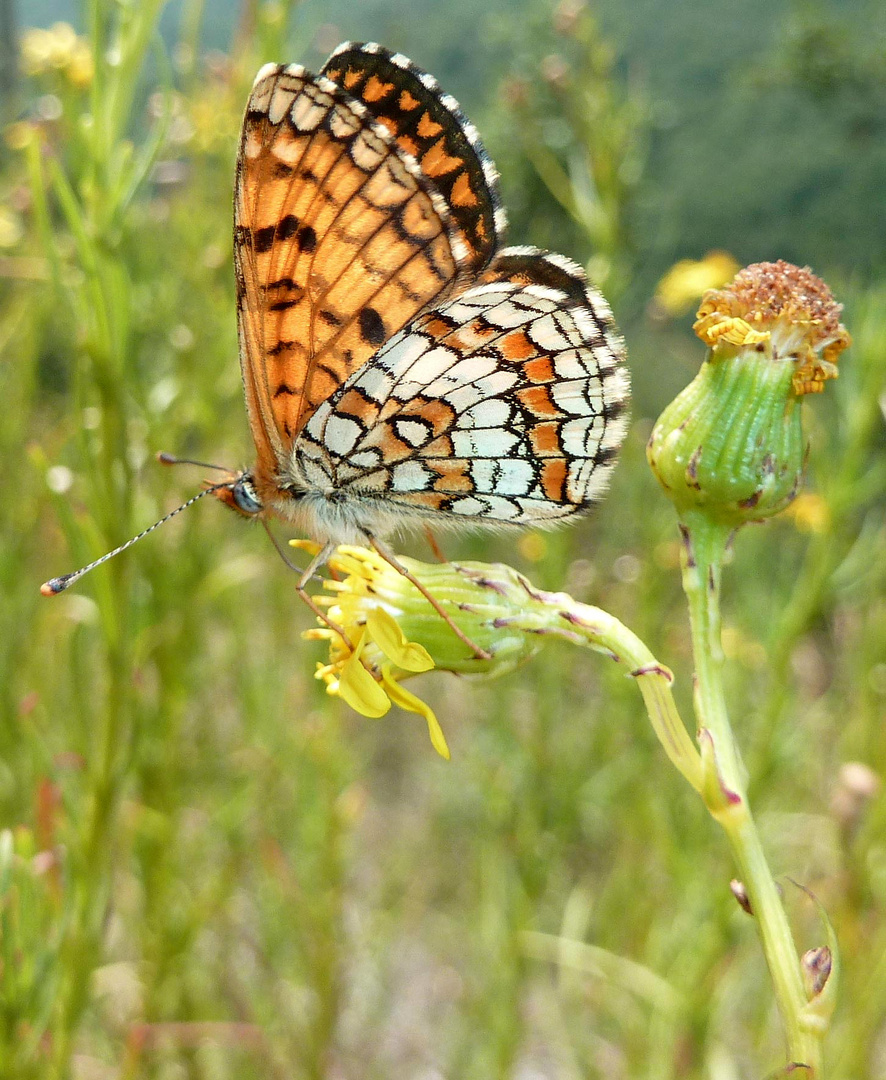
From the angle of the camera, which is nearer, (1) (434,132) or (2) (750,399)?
(2) (750,399)

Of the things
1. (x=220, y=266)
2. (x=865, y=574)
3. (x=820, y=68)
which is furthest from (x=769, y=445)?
(x=820, y=68)

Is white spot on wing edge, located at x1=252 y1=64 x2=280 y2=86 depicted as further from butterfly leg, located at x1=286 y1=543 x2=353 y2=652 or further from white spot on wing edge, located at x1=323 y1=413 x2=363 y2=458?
butterfly leg, located at x1=286 y1=543 x2=353 y2=652

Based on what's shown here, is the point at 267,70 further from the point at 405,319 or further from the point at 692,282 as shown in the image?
the point at 692,282

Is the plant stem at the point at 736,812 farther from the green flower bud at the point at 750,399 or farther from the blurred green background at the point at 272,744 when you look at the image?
the blurred green background at the point at 272,744

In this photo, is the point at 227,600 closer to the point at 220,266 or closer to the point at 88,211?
the point at 220,266

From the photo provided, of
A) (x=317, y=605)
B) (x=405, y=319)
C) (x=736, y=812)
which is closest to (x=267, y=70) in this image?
(x=405, y=319)

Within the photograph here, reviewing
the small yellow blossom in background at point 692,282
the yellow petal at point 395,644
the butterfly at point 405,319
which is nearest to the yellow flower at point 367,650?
the yellow petal at point 395,644
